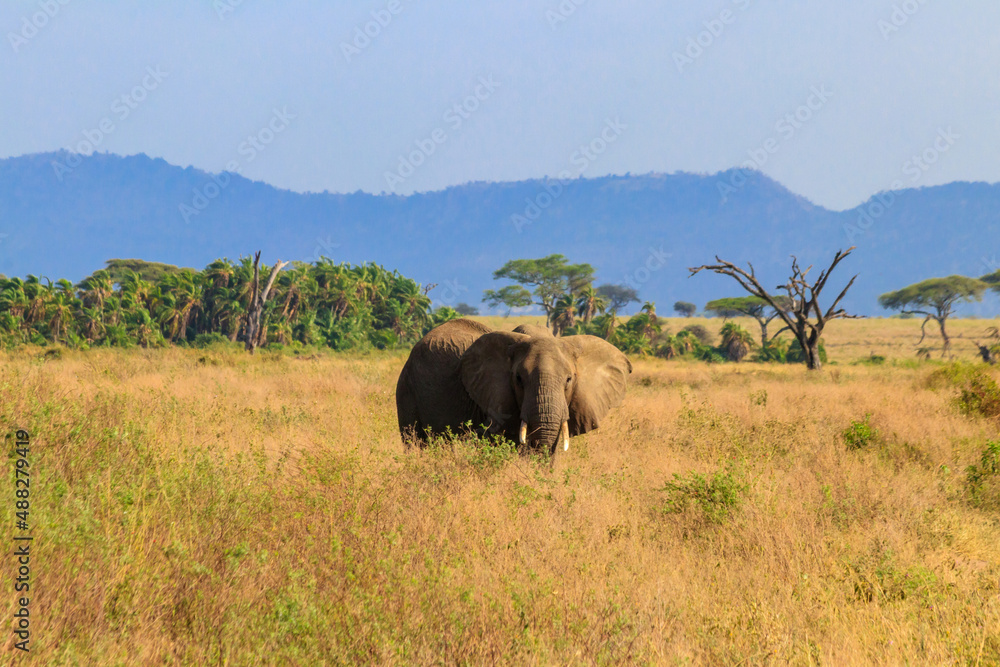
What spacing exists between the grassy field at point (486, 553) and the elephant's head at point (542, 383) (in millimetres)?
520

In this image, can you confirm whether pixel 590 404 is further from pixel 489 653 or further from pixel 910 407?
pixel 910 407

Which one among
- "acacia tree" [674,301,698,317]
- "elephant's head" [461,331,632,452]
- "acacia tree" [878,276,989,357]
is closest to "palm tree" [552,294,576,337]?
"acacia tree" [878,276,989,357]

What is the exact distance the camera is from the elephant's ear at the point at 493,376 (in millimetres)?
8188

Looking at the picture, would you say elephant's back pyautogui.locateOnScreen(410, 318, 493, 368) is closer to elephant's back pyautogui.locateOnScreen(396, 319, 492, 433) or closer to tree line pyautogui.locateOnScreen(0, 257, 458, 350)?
elephant's back pyautogui.locateOnScreen(396, 319, 492, 433)

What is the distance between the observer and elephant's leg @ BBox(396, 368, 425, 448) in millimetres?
9922

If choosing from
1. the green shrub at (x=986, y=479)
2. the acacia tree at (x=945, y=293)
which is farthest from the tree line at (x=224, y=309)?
the acacia tree at (x=945, y=293)

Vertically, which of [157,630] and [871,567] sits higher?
[157,630]

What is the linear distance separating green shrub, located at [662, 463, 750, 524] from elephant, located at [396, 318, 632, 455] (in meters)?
1.33

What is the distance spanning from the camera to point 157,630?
3945 millimetres

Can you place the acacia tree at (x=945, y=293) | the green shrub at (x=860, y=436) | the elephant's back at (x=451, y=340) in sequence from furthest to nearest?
the acacia tree at (x=945, y=293) → the green shrub at (x=860, y=436) → the elephant's back at (x=451, y=340)

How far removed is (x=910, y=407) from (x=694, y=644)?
10.5 metres

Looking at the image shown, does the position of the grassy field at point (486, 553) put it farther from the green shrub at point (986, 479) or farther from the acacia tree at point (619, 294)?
the acacia tree at point (619, 294)

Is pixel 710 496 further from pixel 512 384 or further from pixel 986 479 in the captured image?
pixel 986 479

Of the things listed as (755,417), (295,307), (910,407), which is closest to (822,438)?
(755,417)
